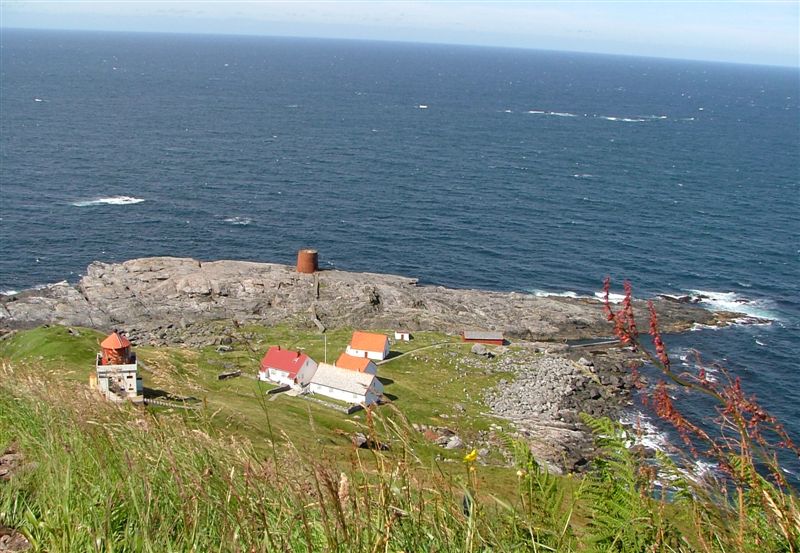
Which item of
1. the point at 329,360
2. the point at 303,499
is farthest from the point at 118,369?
the point at 303,499

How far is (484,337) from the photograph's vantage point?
67000 mm

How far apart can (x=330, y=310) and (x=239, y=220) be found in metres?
33.6

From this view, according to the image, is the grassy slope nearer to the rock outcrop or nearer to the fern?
the rock outcrop

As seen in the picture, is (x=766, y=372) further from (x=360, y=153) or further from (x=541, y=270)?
(x=360, y=153)

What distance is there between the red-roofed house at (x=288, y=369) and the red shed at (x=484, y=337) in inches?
705

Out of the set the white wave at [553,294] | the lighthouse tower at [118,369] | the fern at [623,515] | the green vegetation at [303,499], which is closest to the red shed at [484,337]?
the white wave at [553,294]

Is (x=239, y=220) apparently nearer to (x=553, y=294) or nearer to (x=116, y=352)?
(x=553, y=294)

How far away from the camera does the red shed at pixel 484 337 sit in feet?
219

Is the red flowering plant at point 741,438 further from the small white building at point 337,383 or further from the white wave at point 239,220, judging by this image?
the white wave at point 239,220

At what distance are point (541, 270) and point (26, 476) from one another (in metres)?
82.3

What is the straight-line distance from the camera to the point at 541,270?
287ft

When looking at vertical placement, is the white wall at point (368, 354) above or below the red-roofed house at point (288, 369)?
below

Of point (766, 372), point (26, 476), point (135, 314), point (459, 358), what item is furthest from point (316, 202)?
point (26, 476)

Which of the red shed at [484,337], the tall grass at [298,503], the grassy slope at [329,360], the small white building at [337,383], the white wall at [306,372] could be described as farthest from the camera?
the red shed at [484,337]
